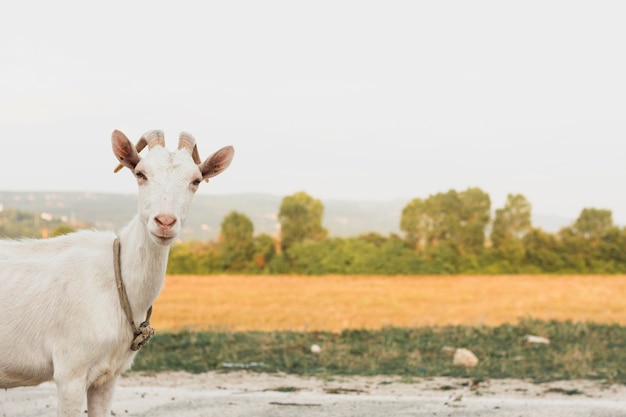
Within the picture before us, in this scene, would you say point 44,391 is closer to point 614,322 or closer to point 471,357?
point 471,357

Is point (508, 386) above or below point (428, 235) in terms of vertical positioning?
below

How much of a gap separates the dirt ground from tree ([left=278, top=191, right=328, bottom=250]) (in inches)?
685

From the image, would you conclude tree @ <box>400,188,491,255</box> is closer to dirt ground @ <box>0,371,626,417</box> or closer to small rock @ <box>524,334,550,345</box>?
small rock @ <box>524,334,550,345</box>

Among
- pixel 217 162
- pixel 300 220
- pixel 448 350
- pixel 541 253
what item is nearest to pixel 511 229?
pixel 541 253

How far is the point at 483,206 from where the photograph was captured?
2686 centimetres

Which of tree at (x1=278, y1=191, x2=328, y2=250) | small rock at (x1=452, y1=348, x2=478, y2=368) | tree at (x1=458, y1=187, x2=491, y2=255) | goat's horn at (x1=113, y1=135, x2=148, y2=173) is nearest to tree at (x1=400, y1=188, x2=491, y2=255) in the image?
tree at (x1=458, y1=187, x2=491, y2=255)

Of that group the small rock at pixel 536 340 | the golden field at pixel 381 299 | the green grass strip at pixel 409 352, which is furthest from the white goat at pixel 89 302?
the golden field at pixel 381 299

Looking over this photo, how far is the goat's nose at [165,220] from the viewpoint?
14.9 feet

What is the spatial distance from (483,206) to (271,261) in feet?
27.5

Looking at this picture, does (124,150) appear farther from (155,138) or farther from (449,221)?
(449,221)

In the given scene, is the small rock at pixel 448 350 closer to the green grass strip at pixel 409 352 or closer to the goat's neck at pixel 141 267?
the green grass strip at pixel 409 352

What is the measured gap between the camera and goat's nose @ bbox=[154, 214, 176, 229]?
14.9 ft

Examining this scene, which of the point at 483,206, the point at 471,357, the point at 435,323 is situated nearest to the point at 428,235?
the point at 483,206

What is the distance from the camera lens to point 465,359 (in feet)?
38.9
